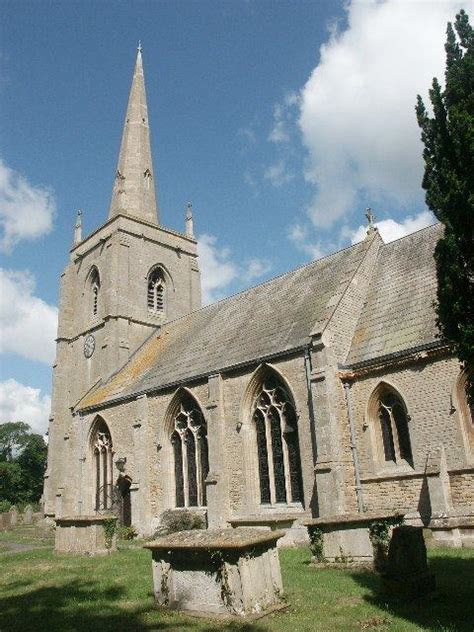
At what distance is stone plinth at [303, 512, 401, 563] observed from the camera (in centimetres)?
1106

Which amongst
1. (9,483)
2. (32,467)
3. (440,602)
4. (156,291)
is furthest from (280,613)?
(32,467)

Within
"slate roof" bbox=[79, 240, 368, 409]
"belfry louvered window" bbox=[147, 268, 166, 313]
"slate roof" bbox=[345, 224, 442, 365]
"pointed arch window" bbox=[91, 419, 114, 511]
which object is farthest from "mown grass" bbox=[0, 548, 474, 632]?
"belfry louvered window" bbox=[147, 268, 166, 313]

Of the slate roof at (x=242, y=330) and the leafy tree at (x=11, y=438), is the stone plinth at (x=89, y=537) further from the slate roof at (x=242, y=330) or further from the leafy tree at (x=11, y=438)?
the leafy tree at (x=11, y=438)

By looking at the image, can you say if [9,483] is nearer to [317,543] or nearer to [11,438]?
[11,438]

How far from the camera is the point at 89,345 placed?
3188 cm

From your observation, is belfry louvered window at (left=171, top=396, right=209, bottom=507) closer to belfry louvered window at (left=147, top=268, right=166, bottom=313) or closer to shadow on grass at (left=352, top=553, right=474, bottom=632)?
shadow on grass at (left=352, top=553, right=474, bottom=632)

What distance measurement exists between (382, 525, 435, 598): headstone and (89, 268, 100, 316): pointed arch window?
27.0 meters

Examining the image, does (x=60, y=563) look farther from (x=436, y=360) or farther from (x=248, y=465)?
(x=436, y=360)

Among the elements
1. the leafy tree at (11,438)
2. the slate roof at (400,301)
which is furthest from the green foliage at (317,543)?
the leafy tree at (11,438)

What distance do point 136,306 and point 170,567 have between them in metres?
23.4

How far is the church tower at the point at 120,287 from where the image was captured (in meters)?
30.5

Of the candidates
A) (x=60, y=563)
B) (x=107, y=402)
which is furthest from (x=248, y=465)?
(x=107, y=402)

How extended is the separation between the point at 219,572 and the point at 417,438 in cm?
902

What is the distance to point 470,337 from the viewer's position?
7.84 meters
